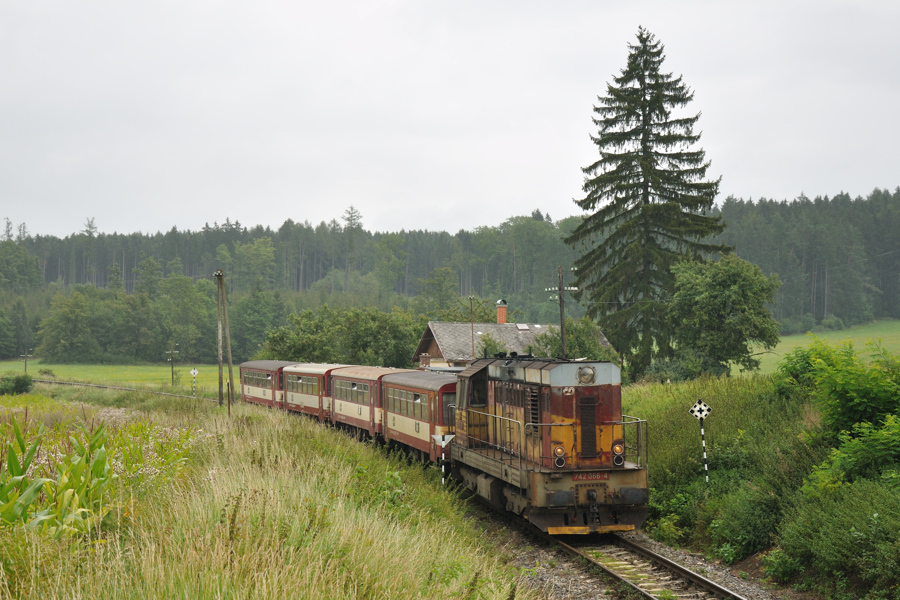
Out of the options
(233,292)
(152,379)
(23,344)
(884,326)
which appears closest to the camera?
(152,379)

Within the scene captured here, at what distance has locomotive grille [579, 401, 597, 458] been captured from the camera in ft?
47.3

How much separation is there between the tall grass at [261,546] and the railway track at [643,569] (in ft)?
7.13

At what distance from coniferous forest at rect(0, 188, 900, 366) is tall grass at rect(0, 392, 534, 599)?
46.2 m

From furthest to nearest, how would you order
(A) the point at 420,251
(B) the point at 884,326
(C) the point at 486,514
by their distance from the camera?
(A) the point at 420,251, (B) the point at 884,326, (C) the point at 486,514

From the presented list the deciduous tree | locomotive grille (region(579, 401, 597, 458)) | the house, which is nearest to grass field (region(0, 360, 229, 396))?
the house

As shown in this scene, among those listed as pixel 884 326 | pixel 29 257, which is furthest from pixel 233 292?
pixel 884 326

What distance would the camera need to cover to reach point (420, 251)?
150m

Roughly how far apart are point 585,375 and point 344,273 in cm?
13659

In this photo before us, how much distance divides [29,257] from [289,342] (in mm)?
127594

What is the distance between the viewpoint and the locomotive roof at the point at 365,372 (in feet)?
80.9

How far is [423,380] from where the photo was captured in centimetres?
2056

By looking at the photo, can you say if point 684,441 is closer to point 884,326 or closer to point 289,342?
point 289,342

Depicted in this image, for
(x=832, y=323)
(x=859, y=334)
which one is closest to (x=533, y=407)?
(x=859, y=334)

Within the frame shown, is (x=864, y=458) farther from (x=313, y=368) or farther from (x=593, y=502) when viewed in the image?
(x=313, y=368)
